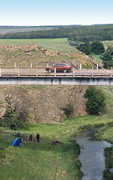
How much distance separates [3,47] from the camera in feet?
471

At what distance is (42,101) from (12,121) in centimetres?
1907

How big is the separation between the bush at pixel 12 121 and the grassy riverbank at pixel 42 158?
292 centimetres

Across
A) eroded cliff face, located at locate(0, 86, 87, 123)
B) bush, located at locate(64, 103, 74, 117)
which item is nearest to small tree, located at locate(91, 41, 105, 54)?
eroded cliff face, located at locate(0, 86, 87, 123)

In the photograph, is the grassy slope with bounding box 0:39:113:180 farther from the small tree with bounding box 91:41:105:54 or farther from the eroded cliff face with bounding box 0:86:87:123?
the small tree with bounding box 91:41:105:54

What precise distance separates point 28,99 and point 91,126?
16916 mm

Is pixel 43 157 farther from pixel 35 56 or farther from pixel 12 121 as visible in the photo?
pixel 35 56

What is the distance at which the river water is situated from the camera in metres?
58.1

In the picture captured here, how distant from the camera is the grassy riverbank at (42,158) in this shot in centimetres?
5500

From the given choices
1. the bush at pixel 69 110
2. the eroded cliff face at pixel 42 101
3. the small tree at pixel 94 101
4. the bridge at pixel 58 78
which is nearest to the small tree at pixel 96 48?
the eroded cliff face at pixel 42 101

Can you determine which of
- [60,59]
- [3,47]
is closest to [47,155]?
[60,59]

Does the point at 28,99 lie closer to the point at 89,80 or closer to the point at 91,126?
the point at 91,126

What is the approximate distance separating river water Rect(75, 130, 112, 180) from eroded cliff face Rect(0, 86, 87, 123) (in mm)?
15318

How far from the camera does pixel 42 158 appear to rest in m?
62.3

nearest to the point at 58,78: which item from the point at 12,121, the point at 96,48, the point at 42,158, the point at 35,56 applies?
the point at 42,158
